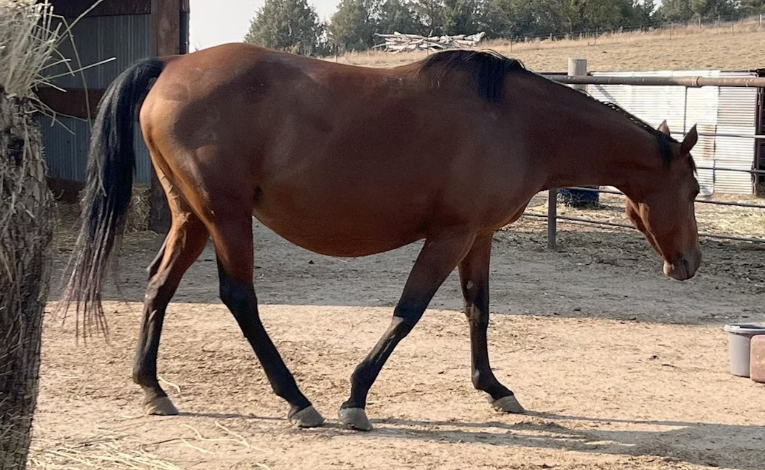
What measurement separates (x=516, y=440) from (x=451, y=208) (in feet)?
3.59

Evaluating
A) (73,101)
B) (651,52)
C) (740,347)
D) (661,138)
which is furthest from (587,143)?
(651,52)

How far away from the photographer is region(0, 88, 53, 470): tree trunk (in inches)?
97.6

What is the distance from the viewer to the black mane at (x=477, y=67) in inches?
168

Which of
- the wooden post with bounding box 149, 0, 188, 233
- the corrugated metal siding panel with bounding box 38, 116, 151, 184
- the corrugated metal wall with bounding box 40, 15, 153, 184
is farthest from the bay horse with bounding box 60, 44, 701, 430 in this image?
the corrugated metal siding panel with bounding box 38, 116, 151, 184

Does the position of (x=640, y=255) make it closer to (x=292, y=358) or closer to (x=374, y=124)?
(x=292, y=358)

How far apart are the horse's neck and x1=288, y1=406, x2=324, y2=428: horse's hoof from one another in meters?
1.59

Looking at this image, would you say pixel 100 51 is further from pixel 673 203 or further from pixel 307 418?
pixel 673 203

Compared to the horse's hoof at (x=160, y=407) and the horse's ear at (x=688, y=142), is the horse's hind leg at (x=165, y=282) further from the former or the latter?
the horse's ear at (x=688, y=142)

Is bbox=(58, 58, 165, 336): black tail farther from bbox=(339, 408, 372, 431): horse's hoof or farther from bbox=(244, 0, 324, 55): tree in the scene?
bbox=(244, 0, 324, 55): tree

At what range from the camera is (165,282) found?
14.3 feet

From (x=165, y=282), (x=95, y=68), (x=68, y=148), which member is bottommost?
(x=165, y=282)

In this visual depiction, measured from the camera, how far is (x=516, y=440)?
4.01 metres

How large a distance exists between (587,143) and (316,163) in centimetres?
137

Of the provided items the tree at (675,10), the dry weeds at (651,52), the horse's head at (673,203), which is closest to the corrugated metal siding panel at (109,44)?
the horse's head at (673,203)
